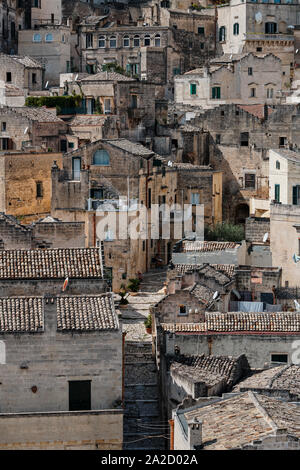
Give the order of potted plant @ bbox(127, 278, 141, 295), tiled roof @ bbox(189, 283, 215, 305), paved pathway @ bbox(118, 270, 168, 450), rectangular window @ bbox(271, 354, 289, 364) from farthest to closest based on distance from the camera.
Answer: potted plant @ bbox(127, 278, 141, 295), tiled roof @ bbox(189, 283, 215, 305), rectangular window @ bbox(271, 354, 289, 364), paved pathway @ bbox(118, 270, 168, 450)

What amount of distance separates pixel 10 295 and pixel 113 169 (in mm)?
20895

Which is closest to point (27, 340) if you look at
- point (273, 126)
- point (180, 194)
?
point (180, 194)

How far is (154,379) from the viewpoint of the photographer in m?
38.3

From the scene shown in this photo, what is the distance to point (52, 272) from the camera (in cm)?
3609

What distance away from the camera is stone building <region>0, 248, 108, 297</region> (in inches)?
1399

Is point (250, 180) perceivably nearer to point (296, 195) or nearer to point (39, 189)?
point (296, 195)

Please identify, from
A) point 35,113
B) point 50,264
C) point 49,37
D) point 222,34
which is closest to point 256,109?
point 35,113

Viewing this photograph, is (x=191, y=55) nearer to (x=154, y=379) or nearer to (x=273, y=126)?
(x=273, y=126)

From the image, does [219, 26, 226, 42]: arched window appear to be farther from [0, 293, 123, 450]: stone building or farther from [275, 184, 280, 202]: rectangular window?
[0, 293, 123, 450]: stone building

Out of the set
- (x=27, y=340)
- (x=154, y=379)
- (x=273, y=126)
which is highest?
(x=273, y=126)

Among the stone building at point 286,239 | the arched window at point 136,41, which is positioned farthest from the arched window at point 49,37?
the stone building at point 286,239

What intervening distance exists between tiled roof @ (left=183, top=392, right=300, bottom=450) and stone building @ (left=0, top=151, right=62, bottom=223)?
95.7ft

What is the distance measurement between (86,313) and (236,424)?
6.50 metres

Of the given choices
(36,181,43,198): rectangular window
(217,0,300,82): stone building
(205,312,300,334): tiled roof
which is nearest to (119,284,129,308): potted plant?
(36,181,43,198): rectangular window
